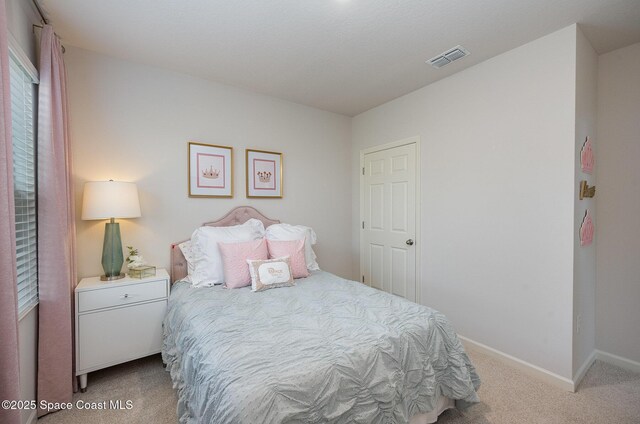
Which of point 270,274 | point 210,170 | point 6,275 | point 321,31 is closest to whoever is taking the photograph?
point 6,275

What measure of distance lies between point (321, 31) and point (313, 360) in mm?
2153

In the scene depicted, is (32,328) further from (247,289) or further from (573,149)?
(573,149)

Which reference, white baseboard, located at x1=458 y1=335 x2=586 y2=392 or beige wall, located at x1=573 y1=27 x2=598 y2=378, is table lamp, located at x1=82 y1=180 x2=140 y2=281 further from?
beige wall, located at x1=573 y1=27 x2=598 y2=378

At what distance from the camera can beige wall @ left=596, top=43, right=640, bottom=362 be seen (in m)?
2.25

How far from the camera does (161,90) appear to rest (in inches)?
104

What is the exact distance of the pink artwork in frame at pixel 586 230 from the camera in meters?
2.12

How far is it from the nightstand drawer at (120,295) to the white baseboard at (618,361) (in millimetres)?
3707

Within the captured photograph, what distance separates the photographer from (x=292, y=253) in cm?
261

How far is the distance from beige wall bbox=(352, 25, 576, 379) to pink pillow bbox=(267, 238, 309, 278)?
1347 mm

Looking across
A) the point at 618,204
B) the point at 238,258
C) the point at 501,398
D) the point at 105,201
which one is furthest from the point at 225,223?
the point at 618,204

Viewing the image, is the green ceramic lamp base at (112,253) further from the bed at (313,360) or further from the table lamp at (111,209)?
the bed at (313,360)

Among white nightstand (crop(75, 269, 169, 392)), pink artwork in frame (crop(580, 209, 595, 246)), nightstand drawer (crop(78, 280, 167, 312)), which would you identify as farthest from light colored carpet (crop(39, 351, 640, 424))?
pink artwork in frame (crop(580, 209, 595, 246))

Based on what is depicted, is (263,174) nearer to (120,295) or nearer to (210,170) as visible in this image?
(210,170)

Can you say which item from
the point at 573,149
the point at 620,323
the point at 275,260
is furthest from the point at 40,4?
the point at 620,323
